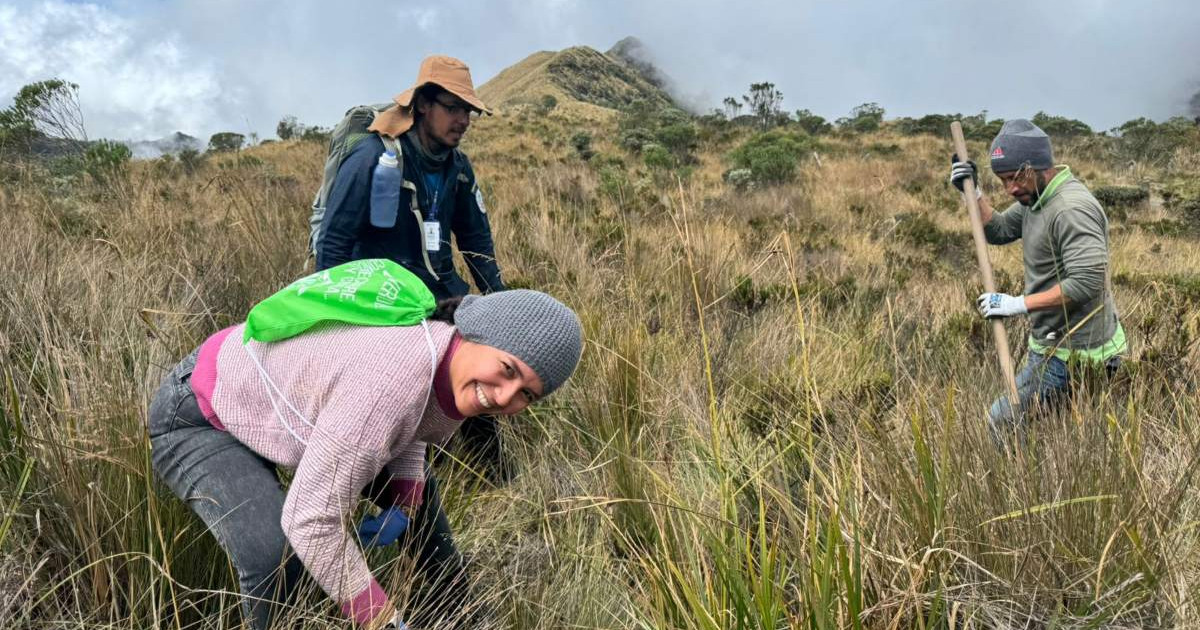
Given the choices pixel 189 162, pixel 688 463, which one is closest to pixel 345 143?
pixel 688 463

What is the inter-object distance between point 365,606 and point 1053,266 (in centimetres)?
304

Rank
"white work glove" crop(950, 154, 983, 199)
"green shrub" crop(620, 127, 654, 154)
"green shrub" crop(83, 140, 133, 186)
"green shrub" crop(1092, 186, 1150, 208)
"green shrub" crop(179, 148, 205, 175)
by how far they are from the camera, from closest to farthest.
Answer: "white work glove" crop(950, 154, 983, 199) → "green shrub" crop(83, 140, 133, 186) → "green shrub" crop(179, 148, 205, 175) → "green shrub" crop(1092, 186, 1150, 208) → "green shrub" crop(620, 127, 654, 154)

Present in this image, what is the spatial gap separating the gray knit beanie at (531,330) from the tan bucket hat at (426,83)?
1.48m

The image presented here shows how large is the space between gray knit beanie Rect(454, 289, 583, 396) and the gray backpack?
1435 millimetres

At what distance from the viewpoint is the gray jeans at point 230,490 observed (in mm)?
1459

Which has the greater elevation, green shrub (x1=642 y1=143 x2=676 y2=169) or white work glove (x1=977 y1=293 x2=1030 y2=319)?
green shrub (x1=642 y1=143 x2=676 y2=169)

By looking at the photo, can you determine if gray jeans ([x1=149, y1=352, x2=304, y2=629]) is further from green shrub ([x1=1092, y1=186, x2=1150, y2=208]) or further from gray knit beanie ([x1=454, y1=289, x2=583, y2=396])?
green shrub ([x1=1092, y1=186, x2=1150, y2=208])

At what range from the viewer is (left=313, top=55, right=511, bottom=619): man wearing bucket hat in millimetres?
2670

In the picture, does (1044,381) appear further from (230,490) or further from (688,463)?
(230,490)

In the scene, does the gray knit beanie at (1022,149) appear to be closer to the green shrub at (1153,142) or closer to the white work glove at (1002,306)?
the white work glove at (1002,306)

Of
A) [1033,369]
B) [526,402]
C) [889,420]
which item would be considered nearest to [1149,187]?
[1033,369]

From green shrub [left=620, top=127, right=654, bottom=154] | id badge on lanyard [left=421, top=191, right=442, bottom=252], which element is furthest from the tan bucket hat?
green shrub [left=620, top=127, right=654, bottom=154]

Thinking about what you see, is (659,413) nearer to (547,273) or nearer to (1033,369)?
(1033,369)

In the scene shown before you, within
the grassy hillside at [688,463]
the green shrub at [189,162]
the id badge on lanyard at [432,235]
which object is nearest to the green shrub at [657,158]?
the green shrub at [189,162]
